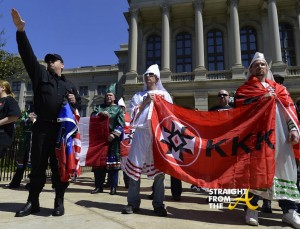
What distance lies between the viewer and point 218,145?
12.1 feet

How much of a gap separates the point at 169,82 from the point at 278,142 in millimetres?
26635

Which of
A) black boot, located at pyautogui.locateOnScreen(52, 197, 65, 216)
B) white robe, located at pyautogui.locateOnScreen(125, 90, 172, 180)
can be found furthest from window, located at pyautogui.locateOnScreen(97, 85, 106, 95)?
black boot, located at pyautogui.locateOnScreen(52, 197, 65, 216)

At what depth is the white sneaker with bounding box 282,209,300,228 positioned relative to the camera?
10.5 feet

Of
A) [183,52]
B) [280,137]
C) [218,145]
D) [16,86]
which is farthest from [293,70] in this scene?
[16,86]

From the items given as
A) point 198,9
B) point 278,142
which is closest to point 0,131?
point 278,142

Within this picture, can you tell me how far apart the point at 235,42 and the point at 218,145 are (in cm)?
2826

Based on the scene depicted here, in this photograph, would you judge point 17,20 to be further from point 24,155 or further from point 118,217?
point 24,155

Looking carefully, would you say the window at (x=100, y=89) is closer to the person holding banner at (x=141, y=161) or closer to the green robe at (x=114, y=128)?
the green robe at (x=114, y=128)

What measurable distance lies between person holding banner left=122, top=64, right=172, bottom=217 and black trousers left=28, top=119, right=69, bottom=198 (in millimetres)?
870

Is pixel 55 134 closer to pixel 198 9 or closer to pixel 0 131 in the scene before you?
pixel 0 131

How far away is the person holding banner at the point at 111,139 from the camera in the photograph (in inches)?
226

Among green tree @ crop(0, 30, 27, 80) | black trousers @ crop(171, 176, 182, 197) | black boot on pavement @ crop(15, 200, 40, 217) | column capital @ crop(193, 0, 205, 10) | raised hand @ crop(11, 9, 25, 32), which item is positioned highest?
column capital @ crop(193, 0, 205, 10)

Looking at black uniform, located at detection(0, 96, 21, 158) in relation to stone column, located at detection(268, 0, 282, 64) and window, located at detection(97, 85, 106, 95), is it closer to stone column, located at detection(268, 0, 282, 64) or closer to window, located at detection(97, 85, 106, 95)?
stone column, located at detection(268, 0, 282, 64)

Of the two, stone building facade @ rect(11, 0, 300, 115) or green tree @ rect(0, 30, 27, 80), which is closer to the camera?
green tree @ rect(0, 30, 27, 80)
